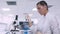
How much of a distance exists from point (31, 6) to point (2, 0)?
993 millimetres

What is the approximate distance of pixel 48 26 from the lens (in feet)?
4.72

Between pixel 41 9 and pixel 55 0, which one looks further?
pixel 55 0

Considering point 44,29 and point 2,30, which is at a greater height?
point 44,29

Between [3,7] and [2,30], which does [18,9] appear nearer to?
[3,7]

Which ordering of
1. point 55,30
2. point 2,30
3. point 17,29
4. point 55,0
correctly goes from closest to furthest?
point 55,30 → point 17,29 → point 2,30 → point 55,0

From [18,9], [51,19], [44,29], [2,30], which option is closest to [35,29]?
[44,29]

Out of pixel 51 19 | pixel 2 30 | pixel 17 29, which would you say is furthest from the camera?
pixel 2 30

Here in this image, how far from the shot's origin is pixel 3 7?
4223 mm

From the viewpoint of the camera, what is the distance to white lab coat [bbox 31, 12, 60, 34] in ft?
4.54

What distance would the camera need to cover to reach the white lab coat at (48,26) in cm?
138

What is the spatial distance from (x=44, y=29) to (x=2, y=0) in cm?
263

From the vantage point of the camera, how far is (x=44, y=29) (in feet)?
5.07

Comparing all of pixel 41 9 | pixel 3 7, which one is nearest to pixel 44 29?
pixel 41 9

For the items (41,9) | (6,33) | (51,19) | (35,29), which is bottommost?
(6,33)
